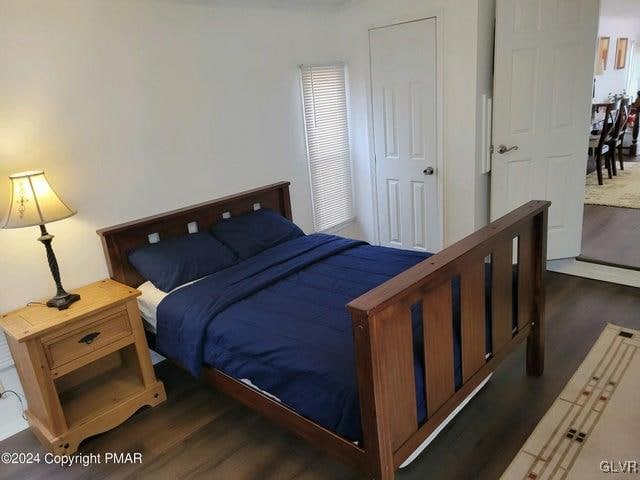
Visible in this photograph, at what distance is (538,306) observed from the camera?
8.00ft

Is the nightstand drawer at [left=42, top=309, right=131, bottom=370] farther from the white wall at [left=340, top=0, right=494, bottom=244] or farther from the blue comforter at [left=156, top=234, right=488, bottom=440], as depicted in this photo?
the white wall at [left=340, top=0, right=494, bottom=244]

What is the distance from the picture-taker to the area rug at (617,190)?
5062mm

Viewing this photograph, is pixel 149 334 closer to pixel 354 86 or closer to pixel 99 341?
pixel 99 341

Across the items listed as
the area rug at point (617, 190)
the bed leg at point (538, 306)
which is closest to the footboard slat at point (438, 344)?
the bed leg at point (538, 306)

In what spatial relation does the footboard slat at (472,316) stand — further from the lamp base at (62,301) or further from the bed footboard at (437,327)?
Result: the lamp base at (62,301)

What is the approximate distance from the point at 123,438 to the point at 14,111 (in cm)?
170

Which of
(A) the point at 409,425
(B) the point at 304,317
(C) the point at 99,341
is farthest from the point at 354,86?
(A) the point at 409,425

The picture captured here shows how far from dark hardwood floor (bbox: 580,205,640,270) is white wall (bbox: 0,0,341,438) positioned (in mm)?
2573

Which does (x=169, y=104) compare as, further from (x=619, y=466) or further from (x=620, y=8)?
(x=620, y=8)

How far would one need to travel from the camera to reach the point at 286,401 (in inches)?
74.0

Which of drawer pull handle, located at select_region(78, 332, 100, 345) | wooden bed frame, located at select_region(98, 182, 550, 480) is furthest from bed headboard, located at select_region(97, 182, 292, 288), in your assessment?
drawer pull handle, located at select_region(78, 332, 100, 345)

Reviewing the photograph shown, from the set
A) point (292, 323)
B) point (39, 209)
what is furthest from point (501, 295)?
point (39, 209)

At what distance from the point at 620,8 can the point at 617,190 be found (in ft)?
8.76

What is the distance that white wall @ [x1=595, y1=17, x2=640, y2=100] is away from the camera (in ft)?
23.8
